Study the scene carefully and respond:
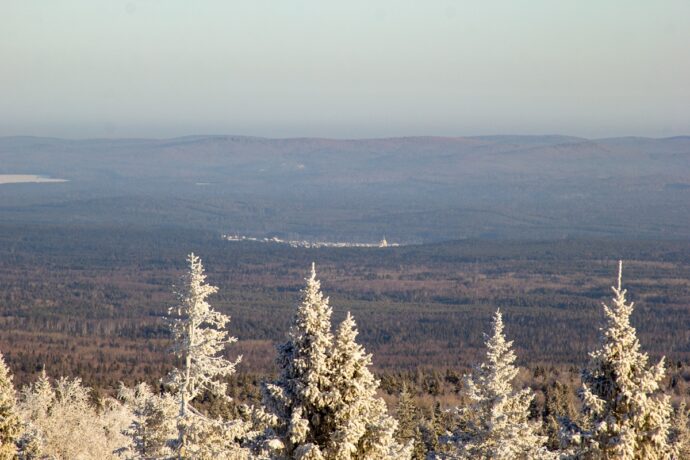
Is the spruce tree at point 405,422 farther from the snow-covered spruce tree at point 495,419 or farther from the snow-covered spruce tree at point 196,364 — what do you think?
the snow-covered spruce tree at point 196,364

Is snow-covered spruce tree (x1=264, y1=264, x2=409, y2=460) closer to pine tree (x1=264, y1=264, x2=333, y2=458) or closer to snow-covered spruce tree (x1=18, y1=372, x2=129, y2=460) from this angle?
pine tree (x1=264, y1=264, x2=333, y2=458)

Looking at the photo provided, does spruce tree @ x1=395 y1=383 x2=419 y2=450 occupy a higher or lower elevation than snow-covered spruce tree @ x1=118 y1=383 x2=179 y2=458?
lower

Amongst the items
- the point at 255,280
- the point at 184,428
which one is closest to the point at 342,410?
the point at 184,428

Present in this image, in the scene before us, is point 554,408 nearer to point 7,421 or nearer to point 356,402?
point 7,421

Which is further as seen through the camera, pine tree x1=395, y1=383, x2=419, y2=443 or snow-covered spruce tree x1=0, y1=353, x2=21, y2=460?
pine tree x1=395, y1=383, x2=419, y2=443

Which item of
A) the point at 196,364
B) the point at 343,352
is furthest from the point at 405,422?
the point at 343,352

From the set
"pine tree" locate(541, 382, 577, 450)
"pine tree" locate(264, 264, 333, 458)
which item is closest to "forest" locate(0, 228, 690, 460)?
"pine tree" locate(264, 264, 333, 458)

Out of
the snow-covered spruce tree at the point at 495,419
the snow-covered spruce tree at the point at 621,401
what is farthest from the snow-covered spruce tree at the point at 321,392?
the snow-covered spruce tree at the point at 495,419
